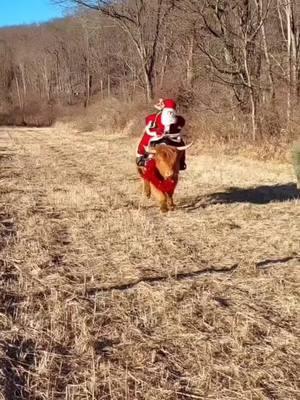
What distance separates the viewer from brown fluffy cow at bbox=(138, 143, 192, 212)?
905 centimetres

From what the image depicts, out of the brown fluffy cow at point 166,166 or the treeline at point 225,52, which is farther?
the treeline at point 225,52

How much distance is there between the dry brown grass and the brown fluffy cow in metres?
0.28

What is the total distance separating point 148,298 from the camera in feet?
16.6

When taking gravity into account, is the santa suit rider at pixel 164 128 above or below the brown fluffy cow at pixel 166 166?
above

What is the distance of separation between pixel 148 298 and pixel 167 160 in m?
4.24

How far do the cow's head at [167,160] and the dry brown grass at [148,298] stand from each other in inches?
25.7

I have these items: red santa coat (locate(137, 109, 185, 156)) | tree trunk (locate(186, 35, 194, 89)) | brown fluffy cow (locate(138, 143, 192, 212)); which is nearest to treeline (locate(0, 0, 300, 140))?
tree trunk (locate(186, 35, 194, 89))

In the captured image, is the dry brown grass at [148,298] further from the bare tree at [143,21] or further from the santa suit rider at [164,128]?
the bare tree at [143,21]

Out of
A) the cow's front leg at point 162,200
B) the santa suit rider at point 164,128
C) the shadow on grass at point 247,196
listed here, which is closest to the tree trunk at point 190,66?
the shadow on grass at point 247,196

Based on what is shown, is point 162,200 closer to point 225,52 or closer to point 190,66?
point 225,52

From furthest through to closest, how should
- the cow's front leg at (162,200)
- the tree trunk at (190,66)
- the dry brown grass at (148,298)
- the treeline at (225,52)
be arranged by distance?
the tree trunk at (190,66)
the treeline at (225,52)
the cow's front leg at (162,200)
the dry brown grass at (148,298)

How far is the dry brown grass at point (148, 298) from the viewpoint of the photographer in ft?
12.1

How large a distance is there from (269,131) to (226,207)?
32.8 ft

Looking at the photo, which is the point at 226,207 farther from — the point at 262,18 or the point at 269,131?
the point at 262,18
